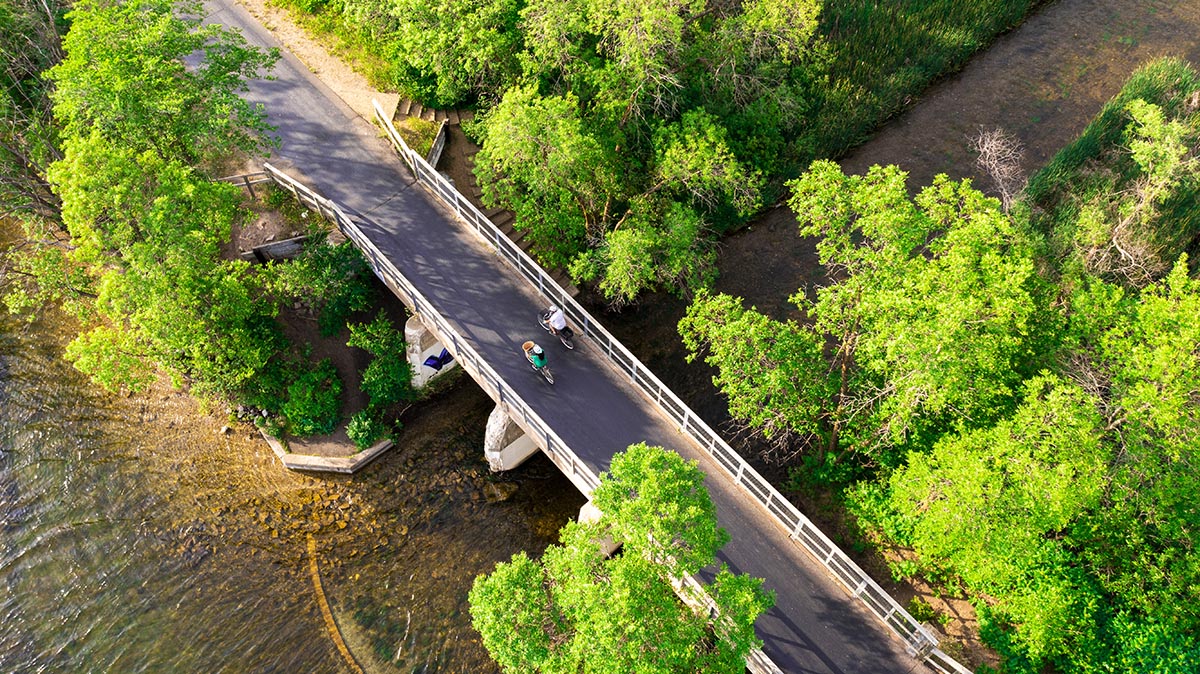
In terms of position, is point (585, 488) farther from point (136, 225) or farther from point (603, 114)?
point (136, 225)

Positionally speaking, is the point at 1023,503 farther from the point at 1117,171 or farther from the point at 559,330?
the point at 1117,171

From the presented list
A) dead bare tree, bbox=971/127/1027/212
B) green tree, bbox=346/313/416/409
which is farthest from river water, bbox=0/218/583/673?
dead bare tree, bbox=971/127/1027/212

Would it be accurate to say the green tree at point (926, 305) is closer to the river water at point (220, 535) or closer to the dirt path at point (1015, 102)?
the dirt path at point (1015, 102)

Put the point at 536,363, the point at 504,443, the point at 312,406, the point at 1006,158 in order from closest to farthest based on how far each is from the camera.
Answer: the point at 536,363 < the point at 504,443 < the point at 312,406 < the point at 1006,158

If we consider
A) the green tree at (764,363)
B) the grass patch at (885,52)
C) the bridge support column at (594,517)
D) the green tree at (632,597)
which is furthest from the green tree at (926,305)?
the grass patch at (885,52)

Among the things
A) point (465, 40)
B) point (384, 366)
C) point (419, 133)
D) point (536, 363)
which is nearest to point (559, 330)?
point (536, 363)
